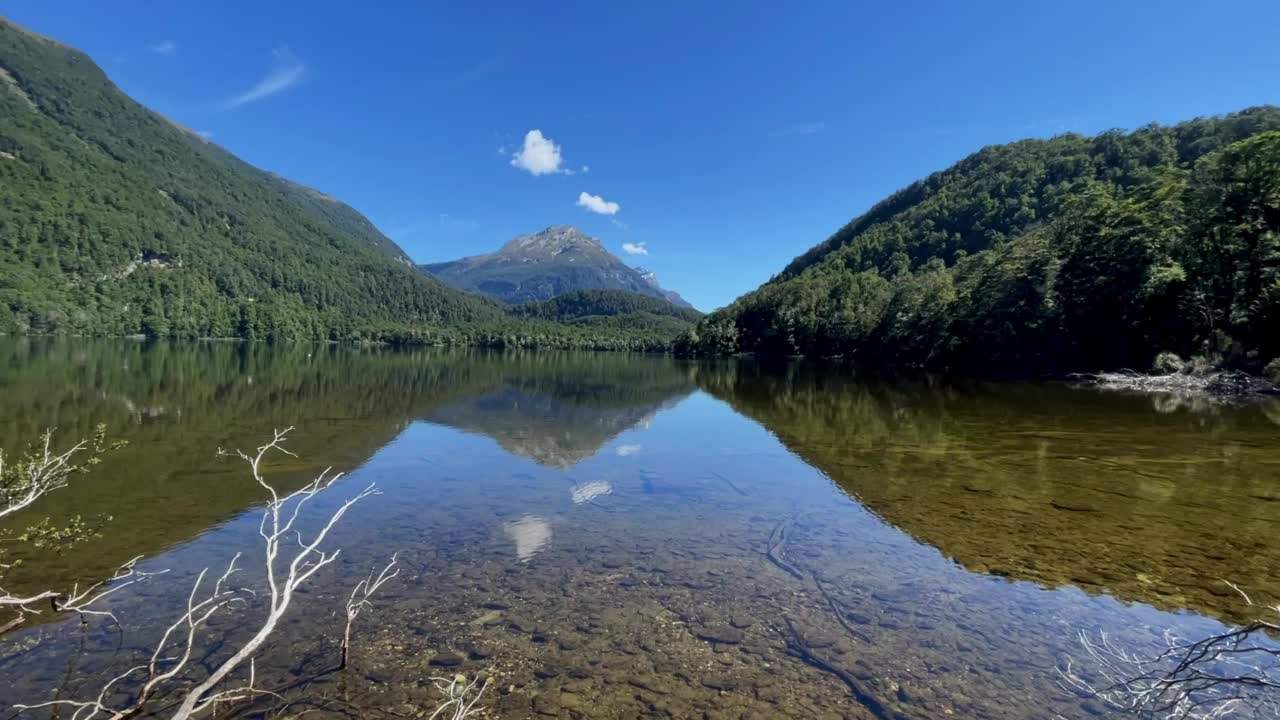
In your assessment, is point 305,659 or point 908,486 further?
point 908,486

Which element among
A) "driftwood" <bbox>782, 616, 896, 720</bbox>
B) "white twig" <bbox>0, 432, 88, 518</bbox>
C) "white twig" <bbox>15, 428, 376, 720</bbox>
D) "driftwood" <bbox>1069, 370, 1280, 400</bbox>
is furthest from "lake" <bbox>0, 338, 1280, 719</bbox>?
"driftwood" <bbox>1069, 370, 1280, 400</bbox>

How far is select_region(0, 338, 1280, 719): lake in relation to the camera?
8289 millimetres

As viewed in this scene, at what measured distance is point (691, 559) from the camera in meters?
13.1

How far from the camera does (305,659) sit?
851cm

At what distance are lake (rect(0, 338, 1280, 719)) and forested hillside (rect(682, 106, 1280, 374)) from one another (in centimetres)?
3137

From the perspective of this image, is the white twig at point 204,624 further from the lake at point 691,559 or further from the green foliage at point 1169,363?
the green foliage at point 1169,363

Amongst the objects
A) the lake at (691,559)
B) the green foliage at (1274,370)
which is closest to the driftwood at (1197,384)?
the green foliage at (1274,370)

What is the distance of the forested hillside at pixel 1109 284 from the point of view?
4969 cm

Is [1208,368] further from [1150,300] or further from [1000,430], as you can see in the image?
[1000,430]

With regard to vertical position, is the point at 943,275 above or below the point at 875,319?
above

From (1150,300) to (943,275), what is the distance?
46.2 m

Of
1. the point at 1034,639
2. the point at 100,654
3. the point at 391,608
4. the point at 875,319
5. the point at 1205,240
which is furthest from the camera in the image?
the point at 875,319

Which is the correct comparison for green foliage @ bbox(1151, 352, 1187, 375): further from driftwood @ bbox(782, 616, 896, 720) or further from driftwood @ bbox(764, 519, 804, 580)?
driftwood @ bbox(782, 616, 896, 720)

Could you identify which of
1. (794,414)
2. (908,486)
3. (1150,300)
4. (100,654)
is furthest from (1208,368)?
(100,654)
